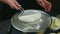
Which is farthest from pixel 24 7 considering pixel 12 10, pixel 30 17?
pixel 30 17

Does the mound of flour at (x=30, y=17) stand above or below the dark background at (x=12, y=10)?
above

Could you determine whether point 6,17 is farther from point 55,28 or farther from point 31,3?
point 55,28

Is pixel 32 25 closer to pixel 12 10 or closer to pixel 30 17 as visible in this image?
pixel 30 17

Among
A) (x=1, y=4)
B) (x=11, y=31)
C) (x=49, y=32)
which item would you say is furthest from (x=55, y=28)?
(x=1, y=4)

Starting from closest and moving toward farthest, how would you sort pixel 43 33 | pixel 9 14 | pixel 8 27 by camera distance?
pixel 43 33 → pixel 8 27 → pixel 9 14

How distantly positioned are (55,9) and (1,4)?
36cm

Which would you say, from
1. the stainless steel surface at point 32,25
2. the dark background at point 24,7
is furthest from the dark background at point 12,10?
the stainless steel surface at point 32,25

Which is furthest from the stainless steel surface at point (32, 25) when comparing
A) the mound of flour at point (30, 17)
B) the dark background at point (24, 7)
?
the dark background at point (24, 7)

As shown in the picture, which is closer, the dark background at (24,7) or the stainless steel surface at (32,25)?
the stainless steel surface at (32,25)

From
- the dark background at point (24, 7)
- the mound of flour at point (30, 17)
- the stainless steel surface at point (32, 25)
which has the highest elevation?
the mound of flour at point (30, 17)

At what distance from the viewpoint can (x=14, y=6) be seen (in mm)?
902

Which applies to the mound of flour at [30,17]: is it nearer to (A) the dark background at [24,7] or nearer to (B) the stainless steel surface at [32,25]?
(B) the stainless steel surface at [32,25]

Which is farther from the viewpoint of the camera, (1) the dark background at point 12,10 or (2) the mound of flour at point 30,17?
(1) the dark background at point 12,10

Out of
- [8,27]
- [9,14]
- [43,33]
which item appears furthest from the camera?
[9,14]
